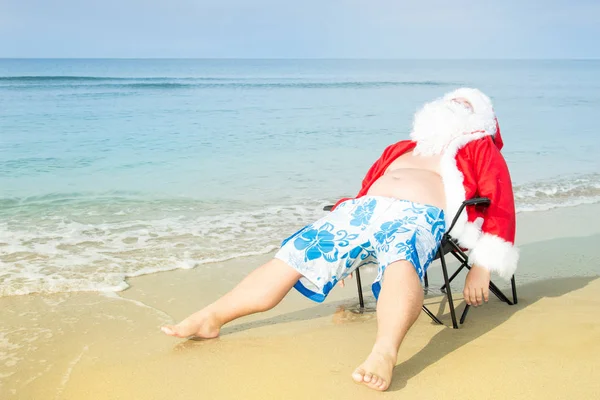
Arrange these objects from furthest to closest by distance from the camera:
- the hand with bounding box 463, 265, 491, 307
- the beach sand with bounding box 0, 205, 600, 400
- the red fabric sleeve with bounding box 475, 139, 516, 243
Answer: the red fabric sleeve with bounding box 475, 139, 516, 243, the hand with bounding box 463, 265, 491, 307, the beach sand with bounding box 0, 205, 600, 400

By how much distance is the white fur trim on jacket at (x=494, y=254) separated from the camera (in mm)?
3301

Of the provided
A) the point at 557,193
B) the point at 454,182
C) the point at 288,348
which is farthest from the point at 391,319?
the point at 557,193

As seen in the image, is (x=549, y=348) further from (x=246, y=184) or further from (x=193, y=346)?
(x=246, y=184)

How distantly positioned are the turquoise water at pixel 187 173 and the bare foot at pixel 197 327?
143cm

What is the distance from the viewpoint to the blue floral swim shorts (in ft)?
9.98

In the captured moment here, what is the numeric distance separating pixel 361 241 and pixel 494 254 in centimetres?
73

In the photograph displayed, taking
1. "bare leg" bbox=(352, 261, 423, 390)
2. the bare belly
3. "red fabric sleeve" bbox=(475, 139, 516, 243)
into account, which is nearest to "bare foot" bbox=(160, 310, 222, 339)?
"bare leg" bbox=(352, 261, 423, 390)

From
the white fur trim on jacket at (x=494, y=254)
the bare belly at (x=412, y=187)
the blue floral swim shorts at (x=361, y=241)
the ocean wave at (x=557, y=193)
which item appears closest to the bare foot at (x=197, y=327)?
the blue floral swim shorts at (x=361, y=241)

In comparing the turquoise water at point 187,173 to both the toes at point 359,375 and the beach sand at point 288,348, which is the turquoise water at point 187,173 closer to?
the beach sand at point 288,348

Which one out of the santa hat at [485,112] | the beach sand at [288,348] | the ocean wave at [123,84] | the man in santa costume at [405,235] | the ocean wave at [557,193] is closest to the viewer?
the beach sand at [288,348]

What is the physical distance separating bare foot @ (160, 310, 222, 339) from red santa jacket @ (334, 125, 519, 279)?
1.17m

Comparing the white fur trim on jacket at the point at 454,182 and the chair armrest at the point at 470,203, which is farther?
the white fur trim on jacket at the point at 454,182

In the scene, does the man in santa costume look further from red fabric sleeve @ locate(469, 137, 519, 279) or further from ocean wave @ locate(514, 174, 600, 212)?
ocean wave @ locate(514, 174, 600, 212)

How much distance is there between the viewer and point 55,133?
1259 centimetres
